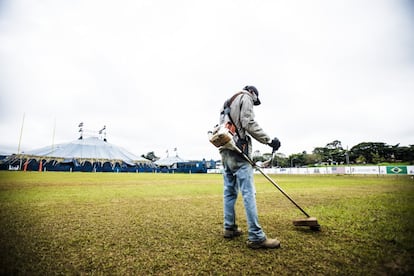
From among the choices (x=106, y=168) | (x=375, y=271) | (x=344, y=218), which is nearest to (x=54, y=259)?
(x=375, y=271)

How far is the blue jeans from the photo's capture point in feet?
7.75

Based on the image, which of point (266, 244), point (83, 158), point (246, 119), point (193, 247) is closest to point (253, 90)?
point (246, 119)

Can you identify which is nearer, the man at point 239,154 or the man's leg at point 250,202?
the man's leg at point 250,202

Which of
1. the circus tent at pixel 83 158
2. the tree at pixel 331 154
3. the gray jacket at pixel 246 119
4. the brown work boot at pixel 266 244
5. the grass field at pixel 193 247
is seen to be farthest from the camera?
the tree at pixel 331 154

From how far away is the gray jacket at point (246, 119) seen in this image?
105 inches

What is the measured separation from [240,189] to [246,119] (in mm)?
937

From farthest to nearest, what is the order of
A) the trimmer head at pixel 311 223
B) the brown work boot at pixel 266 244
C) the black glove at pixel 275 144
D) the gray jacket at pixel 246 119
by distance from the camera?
the black glove at pixel 275 144, the trimmer head at pixel 311 223, the gray jacket at pixel 246 119, the brown work boot at pixel 266 244

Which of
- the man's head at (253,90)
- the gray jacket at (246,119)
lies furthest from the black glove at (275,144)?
the man's head at (253,90)

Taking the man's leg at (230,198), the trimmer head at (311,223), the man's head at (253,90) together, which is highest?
the man's head at (253,90)

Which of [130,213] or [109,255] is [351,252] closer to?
[109,255]

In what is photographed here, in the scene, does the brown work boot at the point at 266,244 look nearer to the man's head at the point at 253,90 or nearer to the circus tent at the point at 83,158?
the man's head at the point at 253,90

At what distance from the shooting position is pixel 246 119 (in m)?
2.66

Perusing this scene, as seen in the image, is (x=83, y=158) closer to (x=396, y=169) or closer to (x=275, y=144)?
(x=275, y=144)

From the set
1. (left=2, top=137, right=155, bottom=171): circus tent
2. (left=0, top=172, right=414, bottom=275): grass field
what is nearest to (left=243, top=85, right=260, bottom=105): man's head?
(left=0, top=172, right=414, bottom=275): grass field
